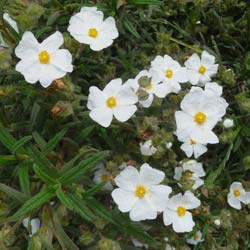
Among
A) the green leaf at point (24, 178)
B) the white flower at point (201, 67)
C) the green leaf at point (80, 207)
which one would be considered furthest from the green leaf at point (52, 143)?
the white flower at point (201, 67)

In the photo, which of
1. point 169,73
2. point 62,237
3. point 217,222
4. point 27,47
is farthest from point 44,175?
point 217,222

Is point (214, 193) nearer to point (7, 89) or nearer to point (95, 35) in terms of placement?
point (95, 35)

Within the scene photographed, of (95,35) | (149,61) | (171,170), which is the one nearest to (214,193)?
(171,170)

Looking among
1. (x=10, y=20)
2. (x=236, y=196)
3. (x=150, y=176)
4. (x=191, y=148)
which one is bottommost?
(x=236, y=196)

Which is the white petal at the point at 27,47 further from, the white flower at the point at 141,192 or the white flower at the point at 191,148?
the white flower at the point at 191,148

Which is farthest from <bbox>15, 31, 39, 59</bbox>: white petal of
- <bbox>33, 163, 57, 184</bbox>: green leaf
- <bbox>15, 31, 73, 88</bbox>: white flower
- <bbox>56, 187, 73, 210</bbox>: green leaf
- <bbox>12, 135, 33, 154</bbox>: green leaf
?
<bbox>56, 187, 73, 210</bbox>: green leaf

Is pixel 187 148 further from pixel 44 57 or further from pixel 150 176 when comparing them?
pixel 44 57
